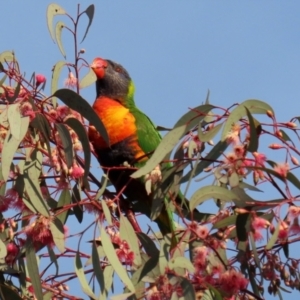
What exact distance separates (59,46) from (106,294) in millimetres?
833

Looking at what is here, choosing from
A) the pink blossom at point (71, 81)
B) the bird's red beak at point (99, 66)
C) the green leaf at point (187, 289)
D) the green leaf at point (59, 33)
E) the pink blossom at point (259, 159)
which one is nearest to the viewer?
the green leaf at point (187, 289)

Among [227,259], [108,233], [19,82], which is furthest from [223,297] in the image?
[19,82]

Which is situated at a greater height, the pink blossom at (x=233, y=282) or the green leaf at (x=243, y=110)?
the green leaf at (x=243, y=110)

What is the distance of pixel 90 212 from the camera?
2.21 m

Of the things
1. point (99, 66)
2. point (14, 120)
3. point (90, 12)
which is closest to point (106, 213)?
point (14, 120)

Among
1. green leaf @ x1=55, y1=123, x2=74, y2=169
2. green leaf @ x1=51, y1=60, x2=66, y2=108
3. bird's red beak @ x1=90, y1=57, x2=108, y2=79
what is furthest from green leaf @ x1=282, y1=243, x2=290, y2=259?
bird's red beak @ x1=90, y1=57, x2=108, y2=79

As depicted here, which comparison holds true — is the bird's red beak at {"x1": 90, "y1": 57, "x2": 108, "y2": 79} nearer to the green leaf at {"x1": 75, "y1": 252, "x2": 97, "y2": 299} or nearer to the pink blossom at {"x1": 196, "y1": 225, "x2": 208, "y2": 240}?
the green leaf at {"x1": 75, "y1": 252, "x2": 97, "y2": 299}

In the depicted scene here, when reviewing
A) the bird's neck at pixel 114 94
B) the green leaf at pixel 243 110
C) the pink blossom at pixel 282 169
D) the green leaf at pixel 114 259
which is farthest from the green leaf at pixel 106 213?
the bird's neck at pixel 114 94

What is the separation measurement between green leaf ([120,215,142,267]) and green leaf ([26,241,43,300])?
247 mm

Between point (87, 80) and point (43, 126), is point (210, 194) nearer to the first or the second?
point (43, 126)

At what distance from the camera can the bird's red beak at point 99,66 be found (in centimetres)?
359

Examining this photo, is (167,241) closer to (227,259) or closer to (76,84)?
(227,259)

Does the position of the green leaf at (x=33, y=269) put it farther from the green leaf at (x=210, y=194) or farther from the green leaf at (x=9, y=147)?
the green leaf at (x=210, y=194)

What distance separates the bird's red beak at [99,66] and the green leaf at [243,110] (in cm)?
163
